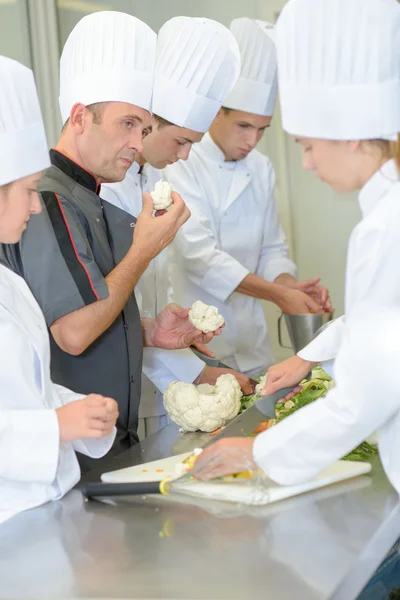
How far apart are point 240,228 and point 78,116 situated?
122 centimetres

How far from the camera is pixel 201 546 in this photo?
1253mm

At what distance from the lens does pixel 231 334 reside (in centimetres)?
293

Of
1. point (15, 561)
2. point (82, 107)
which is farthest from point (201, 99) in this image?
point (15, 561)

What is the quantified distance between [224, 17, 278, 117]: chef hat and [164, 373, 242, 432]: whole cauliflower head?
4.06ft

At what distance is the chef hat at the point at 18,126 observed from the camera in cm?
138

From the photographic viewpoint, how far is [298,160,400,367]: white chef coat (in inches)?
49.6

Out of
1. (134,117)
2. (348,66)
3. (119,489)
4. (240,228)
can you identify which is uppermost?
(348,66)

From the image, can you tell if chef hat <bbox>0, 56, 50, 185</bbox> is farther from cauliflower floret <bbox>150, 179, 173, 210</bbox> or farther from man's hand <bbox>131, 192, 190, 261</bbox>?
cauliflower floret <bbox>150, 179, 173, 210</bbox>

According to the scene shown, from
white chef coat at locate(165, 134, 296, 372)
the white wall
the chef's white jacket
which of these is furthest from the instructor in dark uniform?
the white wall

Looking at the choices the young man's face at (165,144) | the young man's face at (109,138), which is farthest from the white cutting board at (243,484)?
the young man's face at (165,144)

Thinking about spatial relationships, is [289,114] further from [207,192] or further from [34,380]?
[207,192]

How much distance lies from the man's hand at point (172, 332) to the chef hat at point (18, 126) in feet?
2.57

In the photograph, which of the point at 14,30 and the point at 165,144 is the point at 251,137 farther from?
the point at 14,30

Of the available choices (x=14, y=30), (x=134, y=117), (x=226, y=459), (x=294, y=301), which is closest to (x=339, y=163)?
(x=226, y=459)
